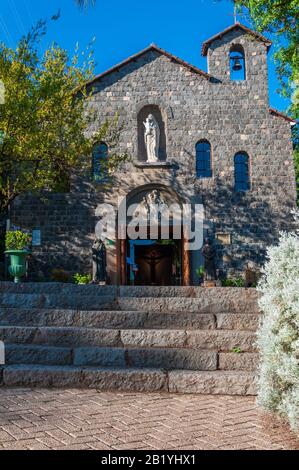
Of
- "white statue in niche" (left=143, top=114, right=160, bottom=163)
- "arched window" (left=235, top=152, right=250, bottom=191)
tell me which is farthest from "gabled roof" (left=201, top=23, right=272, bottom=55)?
"arched window" (left=235, top=152, right=250, bottom=191)

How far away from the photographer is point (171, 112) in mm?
15812

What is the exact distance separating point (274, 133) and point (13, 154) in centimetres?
922

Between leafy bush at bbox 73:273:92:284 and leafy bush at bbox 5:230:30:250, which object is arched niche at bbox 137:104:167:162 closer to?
leafy bush at bbox 73:273:92:284

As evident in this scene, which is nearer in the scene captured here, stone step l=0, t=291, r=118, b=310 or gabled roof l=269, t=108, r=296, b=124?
stone step l=0, t=291, r=118, b=310

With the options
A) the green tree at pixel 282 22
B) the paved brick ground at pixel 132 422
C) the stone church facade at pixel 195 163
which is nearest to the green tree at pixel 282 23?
the green tree at pixel 282 22

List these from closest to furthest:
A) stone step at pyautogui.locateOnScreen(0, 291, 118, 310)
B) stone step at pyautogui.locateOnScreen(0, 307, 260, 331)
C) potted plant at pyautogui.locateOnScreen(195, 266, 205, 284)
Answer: stone step at pyautogui.locateOnScreen(0, 307, 260, 331)
stone step at pyautogui.locateOnScreen(0, 291, 118, 310)
potted plant at pyautogui.locateOnScreen(195, 266, 205, 284)

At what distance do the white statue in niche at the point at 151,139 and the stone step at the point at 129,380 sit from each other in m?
11.3

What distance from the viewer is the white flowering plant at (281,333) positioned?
11.4 ft

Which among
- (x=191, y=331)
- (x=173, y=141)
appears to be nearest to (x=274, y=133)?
(x=173, y=141)

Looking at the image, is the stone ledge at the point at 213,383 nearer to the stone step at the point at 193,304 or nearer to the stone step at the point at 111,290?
the stone step at the point at 193,304

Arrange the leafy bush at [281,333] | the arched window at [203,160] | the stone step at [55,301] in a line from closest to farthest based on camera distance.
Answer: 1. the leafy bush at [281,333]
2. the stone step at [55,301]
3. the arched window at [203,160]

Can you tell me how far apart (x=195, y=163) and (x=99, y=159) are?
343 centimetres

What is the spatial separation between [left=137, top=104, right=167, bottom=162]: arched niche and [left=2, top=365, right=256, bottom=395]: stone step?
11585mm

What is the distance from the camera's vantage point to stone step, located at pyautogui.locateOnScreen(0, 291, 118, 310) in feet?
22.9
